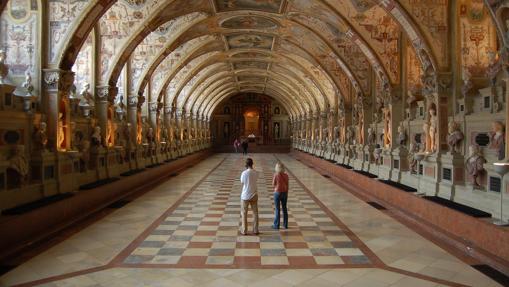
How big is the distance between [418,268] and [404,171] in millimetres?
7719

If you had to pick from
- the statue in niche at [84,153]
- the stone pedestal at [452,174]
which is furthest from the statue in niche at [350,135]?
the statue in niche at [84,153]

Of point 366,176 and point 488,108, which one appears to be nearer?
point 488,108

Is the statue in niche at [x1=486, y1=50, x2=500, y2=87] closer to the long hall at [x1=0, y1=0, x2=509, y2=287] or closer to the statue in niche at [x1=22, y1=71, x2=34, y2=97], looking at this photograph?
the long hall at [x1=0, y1=0, x2=509, y2=287]

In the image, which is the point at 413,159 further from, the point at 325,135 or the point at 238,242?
the point at 325,135

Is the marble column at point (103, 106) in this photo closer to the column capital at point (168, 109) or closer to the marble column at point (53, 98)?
the marble column at point (53, 98)

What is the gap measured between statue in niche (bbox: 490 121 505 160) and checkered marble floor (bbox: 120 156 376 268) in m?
3.35

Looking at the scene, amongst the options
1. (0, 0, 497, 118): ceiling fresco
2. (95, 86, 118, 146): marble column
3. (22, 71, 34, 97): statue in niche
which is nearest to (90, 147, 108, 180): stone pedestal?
(95, 86, 118, 146): marble column

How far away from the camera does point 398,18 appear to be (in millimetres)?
11422

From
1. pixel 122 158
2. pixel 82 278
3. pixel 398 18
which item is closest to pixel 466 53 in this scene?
pixel 398 18

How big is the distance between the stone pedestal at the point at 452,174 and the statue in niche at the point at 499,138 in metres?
1.68

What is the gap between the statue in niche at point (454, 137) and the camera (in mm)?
10127

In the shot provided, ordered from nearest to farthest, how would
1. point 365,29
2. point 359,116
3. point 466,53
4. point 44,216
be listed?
point 44,216 < point 466,53 < point 365,29 < point 359,116

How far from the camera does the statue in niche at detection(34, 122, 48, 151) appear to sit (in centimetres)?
973

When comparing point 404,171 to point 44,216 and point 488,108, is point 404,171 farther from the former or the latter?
point 44,216
